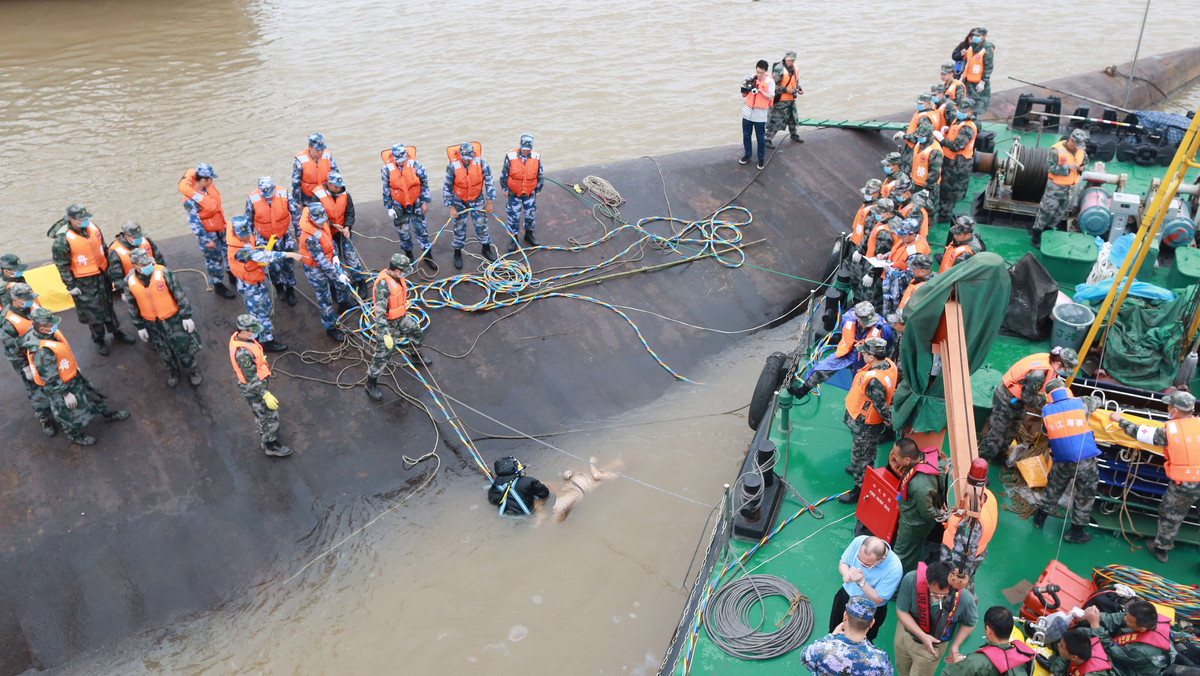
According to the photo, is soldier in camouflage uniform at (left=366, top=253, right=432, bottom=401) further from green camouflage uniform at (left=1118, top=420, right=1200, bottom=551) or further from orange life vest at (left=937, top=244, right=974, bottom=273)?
green camouflage uniform at (left=1118, top=420, right=1200, bottom=551)

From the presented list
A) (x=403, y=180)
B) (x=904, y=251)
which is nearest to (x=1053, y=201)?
(x=904, y=251)

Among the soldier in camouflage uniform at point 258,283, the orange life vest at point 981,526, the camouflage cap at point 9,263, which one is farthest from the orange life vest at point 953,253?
the camouflage cap at point 9,263

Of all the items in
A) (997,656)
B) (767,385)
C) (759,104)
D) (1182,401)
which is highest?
(759,104)

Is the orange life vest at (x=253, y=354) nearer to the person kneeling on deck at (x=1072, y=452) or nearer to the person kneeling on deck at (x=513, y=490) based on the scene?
the person kneeling on deck at (x=513, y=490)

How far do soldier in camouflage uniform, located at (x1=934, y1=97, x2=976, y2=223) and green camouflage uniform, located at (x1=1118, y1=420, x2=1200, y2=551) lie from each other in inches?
249

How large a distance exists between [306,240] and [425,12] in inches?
689

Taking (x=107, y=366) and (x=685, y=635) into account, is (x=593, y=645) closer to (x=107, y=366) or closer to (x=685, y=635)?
(x=685, y=635)

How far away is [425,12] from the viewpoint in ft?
82.2

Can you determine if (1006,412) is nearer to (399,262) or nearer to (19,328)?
(399,262)

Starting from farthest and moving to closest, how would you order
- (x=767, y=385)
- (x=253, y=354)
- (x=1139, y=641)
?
1. (x=767, y=385)
2. (x=253, y=354)
3. (x=1139, y=641)

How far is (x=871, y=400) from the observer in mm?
7691

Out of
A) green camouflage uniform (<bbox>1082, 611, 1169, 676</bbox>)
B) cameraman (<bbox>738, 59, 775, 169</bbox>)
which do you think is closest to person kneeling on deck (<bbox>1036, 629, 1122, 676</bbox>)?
green camouflage uniform (<bbox>1082, 611, 1169, 676</bbox>)

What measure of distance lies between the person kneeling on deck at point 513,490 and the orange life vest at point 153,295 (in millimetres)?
3969

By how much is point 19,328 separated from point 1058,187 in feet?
41.4
